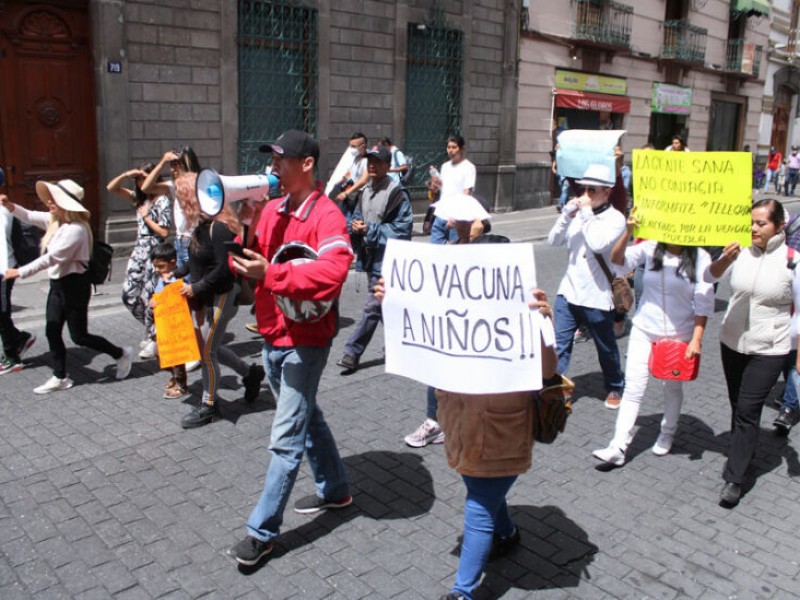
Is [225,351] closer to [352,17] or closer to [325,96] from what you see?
[325,96]

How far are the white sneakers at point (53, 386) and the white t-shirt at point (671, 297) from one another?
4.49 m

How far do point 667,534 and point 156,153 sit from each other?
415 inches

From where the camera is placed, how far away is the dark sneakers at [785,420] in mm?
Result: 5461

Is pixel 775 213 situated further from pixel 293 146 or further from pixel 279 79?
pixel 279 79

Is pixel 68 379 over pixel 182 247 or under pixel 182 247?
under

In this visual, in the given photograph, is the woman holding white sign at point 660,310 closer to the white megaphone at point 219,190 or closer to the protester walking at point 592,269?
the protester walking at point 592,269

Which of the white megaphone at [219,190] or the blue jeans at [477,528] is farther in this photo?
the white megaphone at [219,190]

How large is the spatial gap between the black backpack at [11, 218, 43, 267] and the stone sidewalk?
3.76 ft

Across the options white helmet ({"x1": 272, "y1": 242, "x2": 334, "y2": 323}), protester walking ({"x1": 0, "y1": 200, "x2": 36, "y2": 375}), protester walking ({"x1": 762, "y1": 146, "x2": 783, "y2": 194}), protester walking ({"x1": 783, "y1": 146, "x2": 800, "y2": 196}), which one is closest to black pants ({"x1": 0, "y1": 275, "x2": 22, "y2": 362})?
protester walking ({"x1": 0, "y1": 200, "x2": 36, "y2": 375})

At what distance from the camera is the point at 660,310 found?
15.7ft

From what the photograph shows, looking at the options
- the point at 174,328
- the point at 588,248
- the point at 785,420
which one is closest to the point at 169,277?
the point at 174,328

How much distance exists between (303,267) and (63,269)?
343 centimetres

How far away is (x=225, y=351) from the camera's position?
5.86 meters

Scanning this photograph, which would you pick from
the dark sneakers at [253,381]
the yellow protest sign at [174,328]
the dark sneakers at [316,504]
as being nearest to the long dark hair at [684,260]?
the dark sneakers at [316,504]
